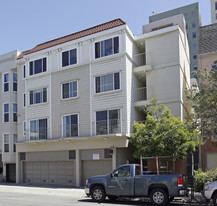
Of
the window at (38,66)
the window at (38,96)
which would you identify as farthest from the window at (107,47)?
the window at (38,96)

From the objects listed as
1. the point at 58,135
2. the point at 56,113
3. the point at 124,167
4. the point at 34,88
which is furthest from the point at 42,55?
the point at 124,167

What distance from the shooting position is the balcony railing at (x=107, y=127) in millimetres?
22781

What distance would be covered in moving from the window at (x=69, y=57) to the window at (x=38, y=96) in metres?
3.05

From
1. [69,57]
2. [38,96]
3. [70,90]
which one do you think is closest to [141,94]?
[70,90]

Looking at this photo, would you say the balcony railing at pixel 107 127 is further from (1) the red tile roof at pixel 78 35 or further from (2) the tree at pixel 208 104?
(2) the tree at pixel 208 104

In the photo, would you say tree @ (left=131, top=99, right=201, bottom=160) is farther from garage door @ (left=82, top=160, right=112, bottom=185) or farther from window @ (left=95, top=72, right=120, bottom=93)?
window @ (left=95, top=72, right=120, bottom=93)

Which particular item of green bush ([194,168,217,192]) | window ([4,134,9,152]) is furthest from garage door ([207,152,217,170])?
window ([4,134,9,152])

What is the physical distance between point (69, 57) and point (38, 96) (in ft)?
14.8

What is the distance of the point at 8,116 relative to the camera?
31.2m

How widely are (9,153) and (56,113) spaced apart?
7954 mm

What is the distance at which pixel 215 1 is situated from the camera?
6988 centimetres

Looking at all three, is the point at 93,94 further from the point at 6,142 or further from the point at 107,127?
the point at 6,142

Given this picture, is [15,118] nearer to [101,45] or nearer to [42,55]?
[42,55]

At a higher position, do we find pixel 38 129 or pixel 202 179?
pixel 38 129
